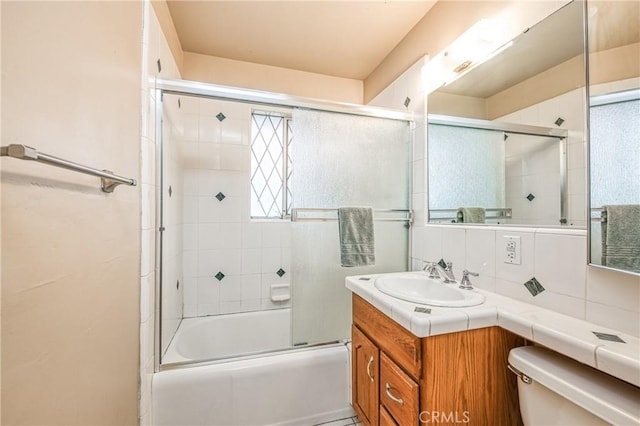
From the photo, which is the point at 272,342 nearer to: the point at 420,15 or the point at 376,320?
the point at 376,320

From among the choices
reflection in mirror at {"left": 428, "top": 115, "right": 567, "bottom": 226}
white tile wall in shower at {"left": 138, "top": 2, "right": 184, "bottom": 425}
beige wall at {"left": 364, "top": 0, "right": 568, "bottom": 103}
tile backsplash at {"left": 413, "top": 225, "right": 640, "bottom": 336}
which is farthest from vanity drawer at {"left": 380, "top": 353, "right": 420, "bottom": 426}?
beige wall at {"left": 364, "top": 0, "right": 568, "bottom": 103}

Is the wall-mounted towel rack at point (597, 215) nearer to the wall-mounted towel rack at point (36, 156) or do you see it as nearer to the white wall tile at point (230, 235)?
the wall-mounted towel rack at point (36, 156)

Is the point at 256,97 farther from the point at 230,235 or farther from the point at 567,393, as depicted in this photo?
the point at 567,393

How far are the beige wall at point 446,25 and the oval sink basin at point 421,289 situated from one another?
1201 mm

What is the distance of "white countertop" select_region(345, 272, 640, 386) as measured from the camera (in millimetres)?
610

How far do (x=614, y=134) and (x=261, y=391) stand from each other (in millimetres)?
1823

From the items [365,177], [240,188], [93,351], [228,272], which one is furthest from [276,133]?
[93,351]

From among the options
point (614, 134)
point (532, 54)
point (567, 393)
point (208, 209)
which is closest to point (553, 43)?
point (532, 54)

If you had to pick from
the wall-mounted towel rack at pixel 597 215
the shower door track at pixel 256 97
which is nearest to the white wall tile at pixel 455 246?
the wall-mounted towel rack at pixel 597 215

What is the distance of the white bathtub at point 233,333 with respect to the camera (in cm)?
188

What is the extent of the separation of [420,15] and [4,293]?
2257mm

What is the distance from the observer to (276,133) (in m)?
2.45

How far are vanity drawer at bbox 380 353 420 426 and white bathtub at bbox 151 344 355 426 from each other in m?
0.50

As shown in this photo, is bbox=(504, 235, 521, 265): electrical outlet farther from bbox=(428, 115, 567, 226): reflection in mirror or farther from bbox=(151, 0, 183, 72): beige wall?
bbox=(151, 0, 183, 72): beige wall
